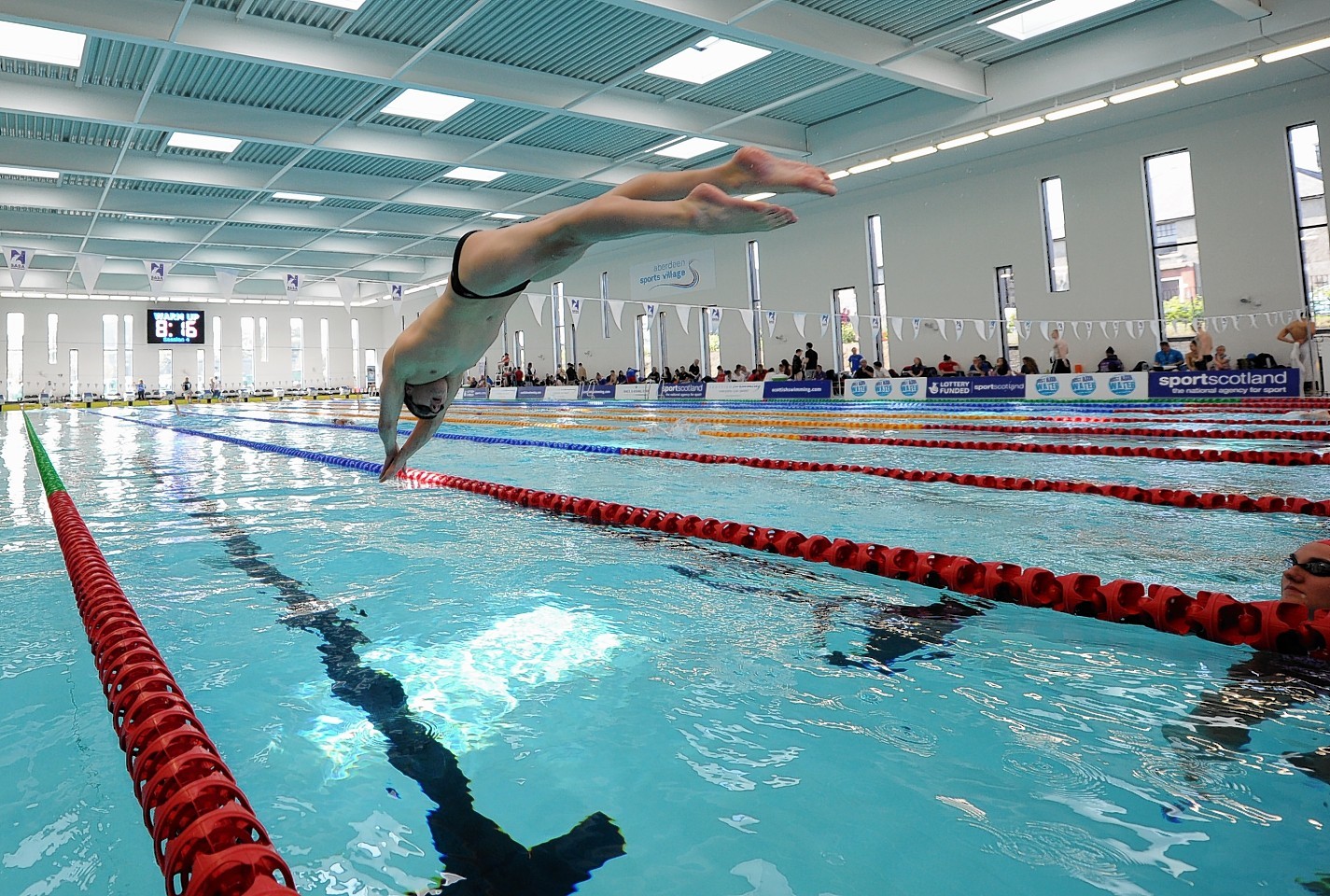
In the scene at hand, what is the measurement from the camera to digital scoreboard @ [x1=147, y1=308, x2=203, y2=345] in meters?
29.4

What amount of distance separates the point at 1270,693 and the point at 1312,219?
14394mm

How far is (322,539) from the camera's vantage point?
400 centimetres

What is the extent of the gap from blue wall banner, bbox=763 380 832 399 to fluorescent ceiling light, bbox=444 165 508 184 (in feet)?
22.4

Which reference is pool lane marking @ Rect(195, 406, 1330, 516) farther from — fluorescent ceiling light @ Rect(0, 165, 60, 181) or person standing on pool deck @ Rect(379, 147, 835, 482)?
fluorescent ceiling light @ Rect(0, 165, 60, 181)

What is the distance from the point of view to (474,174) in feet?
56.4

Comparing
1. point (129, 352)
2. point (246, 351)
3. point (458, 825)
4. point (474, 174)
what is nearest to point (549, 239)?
point (458, 825)

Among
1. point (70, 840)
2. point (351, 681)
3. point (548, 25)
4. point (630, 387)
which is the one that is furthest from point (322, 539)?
point (630, 387)

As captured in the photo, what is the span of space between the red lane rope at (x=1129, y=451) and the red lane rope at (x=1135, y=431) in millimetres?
279

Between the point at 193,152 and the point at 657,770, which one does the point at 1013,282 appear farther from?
the point at 657,770

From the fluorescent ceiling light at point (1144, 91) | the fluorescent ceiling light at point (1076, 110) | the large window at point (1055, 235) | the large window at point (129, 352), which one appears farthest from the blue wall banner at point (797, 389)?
the large window at point (129, 352)

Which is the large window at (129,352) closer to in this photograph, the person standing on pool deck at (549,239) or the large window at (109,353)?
the large window at (109,353)

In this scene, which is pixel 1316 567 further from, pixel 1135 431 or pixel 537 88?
pixel 537 88

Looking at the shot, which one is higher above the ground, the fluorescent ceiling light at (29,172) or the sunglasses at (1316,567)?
the fluorescent ceiling light at (29,172)

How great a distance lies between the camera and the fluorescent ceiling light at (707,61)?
11.6m
